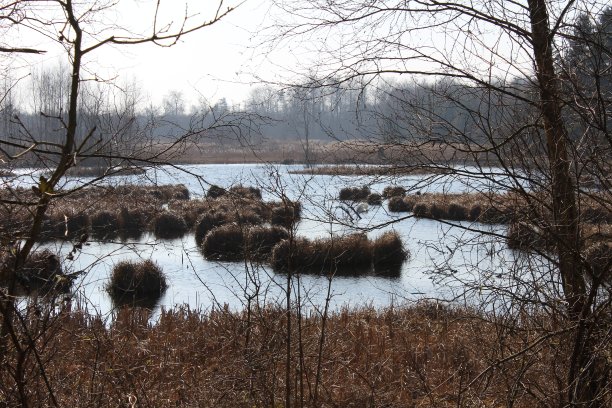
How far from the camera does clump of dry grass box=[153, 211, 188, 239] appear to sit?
19.7 meters

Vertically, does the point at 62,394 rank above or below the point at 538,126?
below

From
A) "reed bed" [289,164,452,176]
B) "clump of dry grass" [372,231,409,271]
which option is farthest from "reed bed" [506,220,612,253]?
"clump of dry grass" [372,231,409,271]

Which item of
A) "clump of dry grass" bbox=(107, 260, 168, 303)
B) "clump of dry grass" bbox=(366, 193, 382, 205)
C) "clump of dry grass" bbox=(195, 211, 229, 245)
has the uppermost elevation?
"clump of dry grass" bbox=(366, 193, 382, 205)

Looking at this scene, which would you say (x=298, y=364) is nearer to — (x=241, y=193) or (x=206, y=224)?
(x=241, y=193)

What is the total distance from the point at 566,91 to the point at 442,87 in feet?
2.98

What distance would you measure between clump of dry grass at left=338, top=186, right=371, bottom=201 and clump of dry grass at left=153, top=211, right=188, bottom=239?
14700 mm

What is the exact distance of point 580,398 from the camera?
3.64 metres

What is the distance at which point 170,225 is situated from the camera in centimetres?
1998

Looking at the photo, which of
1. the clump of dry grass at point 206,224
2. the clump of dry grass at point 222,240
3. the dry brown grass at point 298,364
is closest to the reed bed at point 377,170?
the dry brown grass at point 298,364

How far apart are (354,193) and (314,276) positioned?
886cm

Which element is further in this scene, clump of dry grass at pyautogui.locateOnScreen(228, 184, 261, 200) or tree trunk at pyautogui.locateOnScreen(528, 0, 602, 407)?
clump of dry grass at pyautogui.locateOnScreen(228, 184, 261, 200)

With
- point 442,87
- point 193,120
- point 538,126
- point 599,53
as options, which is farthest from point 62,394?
point 599,53

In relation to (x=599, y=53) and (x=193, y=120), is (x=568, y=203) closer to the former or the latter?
(x=599, y=53)

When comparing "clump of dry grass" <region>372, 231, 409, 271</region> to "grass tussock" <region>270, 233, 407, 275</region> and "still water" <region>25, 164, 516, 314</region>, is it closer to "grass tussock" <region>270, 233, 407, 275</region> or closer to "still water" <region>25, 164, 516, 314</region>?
"grass tussock" <region>270, 233, 407, 275</region>
